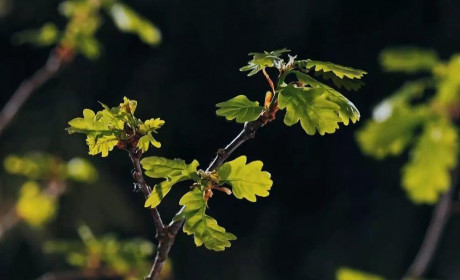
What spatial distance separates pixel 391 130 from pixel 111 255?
0.66 meters

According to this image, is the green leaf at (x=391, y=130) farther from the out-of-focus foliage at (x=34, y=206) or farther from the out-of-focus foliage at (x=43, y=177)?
the out-of-focus foliage at (x=34, y=206)

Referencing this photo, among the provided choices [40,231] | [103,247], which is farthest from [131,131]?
[40,231]

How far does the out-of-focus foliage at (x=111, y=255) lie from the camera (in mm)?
1714

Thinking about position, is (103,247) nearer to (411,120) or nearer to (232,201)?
(411,120)

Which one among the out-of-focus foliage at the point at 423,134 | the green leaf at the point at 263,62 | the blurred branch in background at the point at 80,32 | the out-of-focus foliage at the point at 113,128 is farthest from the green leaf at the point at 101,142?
the blurred branch in background at the point at 80,32

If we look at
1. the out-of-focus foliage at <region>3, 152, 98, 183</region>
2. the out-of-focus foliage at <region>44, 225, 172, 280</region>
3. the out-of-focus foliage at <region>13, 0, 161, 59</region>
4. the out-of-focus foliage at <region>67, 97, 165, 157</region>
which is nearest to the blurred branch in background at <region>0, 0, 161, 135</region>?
the out-of-focus foliage at <region>13, 0, 161, 59</region>

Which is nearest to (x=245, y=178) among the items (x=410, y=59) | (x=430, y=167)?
(x=430, y=167)

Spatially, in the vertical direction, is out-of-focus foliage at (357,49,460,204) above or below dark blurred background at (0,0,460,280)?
above

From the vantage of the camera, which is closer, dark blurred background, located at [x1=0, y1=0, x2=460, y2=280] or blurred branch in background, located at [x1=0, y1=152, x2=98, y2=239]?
blurred branch in background, located at [x1=0, y1=152, x2=98, y2=239]

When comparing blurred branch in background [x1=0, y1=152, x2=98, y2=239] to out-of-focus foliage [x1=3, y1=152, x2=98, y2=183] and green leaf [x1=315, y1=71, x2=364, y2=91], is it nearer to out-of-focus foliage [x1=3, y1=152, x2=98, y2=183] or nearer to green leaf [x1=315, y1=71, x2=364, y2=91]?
out-of-focus foliage [x1=3, y1=152, x2=98, y2=183]

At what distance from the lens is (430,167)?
4.79 ft

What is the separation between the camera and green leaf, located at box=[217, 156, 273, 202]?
0.59 m

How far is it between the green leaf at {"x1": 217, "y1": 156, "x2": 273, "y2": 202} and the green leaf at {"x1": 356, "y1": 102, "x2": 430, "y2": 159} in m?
0.88

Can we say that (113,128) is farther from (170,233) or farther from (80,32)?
(80,32)
